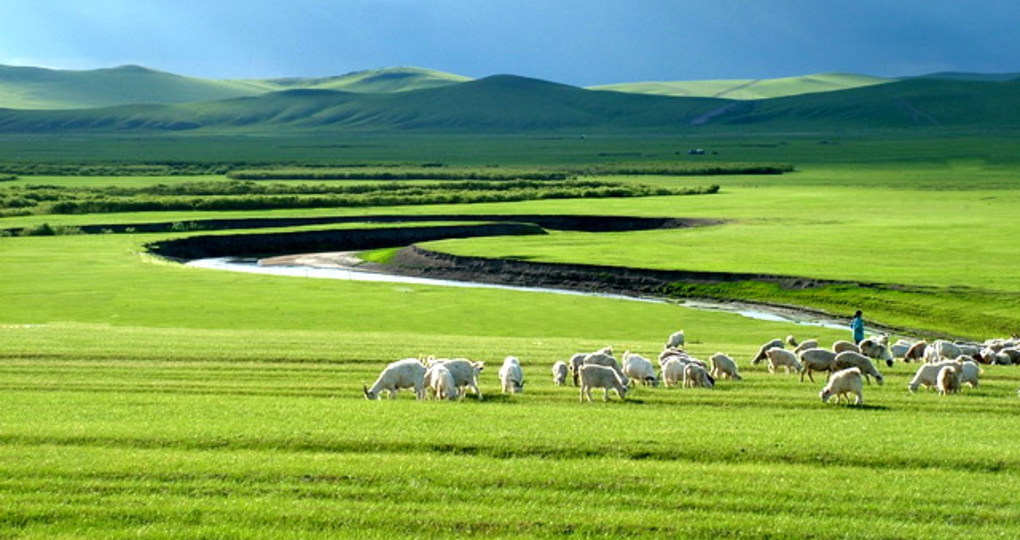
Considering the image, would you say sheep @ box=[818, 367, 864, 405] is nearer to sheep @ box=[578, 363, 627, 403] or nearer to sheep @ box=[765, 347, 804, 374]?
sheep @ box=[578, 363, 627, 403]

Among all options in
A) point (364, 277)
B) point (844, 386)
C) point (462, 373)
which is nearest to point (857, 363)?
point (844, 386)

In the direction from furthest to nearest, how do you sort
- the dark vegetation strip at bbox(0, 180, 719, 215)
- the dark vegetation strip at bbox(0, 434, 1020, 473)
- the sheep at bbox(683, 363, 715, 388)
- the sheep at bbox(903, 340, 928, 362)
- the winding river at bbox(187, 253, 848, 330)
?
the dark vegetation strip at bbox(0, 180, 719, 215), the winding river at bbox(187, 253, 848, 330), the sheep at bbox(903, 340, 928, 362), the sheep at bbox(683, 363, 715, 388), the dark vegetation strip at bbox(0, 434, 1020, 473)

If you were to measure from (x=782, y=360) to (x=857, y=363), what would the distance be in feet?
7.26

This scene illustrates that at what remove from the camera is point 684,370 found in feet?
83.8

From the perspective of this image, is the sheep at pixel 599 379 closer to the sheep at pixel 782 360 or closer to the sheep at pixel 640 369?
the sheep at pixel 640 369

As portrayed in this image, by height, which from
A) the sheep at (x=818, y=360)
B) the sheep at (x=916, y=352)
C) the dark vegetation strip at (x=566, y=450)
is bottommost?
the sheep at (x=916, y=352)

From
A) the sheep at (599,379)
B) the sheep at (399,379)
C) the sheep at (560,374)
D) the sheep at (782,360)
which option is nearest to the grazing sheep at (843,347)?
the sheep at (782,360)

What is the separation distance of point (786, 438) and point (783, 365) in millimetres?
9656

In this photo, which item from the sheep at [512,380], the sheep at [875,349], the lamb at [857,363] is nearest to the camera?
the sheep at [512,380]

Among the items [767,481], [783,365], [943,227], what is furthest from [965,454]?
[943,227]

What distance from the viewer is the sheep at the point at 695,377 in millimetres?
25297

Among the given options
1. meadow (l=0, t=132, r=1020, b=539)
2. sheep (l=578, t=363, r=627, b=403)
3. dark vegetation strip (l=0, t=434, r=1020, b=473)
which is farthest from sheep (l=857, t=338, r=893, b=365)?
dark vegetation strip (l=0, t=434, r=1020, b=473)

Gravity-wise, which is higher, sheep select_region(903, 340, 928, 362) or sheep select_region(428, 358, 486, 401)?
sheep select_region(428, 358, 486, 401)

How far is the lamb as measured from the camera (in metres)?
26.0
